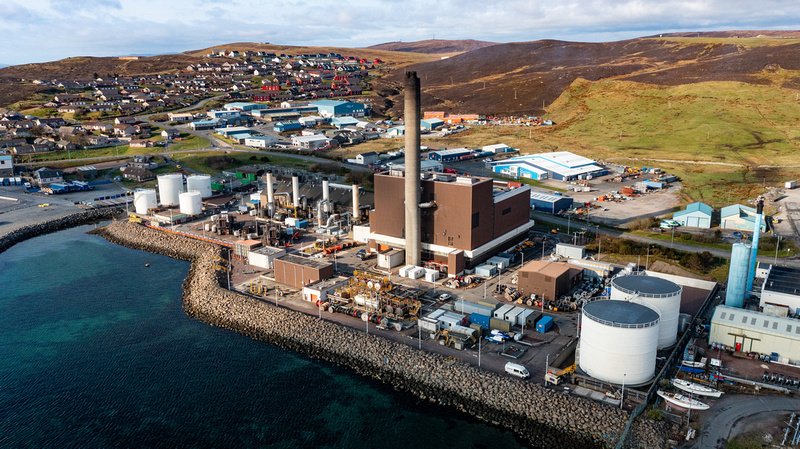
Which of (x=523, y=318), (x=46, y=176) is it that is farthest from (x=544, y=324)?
(x=46, y=176)

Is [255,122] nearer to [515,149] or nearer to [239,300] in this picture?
[515,149]

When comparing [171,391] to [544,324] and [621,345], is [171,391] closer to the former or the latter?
Answer: [544,324]

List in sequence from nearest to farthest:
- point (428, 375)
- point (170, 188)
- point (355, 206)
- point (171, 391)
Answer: point (428, 375), point (171, 391), point (355, 206), point (170, 188)

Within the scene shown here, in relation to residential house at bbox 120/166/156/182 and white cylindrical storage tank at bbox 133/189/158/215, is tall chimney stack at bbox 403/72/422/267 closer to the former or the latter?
white cylindrical storage tank at bbox 133/189/158/215

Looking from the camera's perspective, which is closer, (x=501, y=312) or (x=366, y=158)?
(x=501, y=312)

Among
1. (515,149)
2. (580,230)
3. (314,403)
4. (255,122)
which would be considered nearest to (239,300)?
(314,403)
